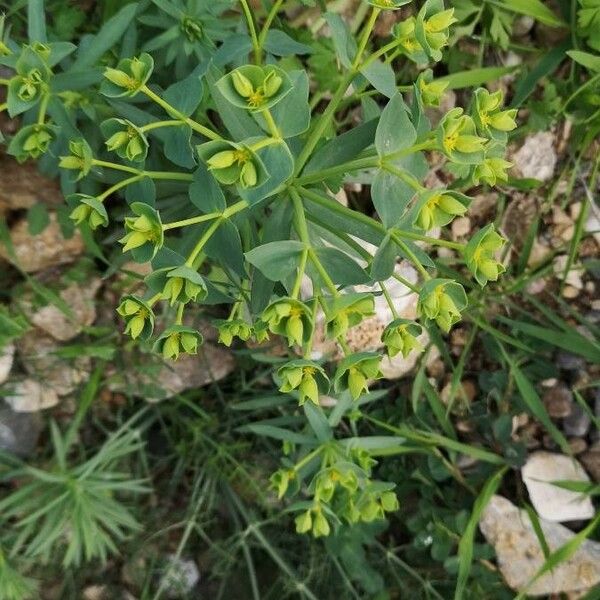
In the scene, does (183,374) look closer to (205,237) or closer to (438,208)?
(205,237)

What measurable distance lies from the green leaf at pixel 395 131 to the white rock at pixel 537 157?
1.01 meters

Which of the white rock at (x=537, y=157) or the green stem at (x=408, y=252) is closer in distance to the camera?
the green stem at (x=408, y=252)

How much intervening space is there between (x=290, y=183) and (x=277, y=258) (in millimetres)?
222

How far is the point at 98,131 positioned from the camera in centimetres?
176

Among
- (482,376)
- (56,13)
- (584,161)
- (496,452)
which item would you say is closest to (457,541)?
(496,452)

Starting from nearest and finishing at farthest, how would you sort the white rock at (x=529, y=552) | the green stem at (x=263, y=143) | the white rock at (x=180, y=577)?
the green stem at (x=263, y=143) < the white rock at (x=529, y=552) < the white rock at (x=180, y=577)

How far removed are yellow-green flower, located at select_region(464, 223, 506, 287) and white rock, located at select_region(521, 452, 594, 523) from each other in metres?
1.21

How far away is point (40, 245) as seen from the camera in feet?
7.14

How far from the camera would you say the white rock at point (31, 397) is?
2312 millimetres

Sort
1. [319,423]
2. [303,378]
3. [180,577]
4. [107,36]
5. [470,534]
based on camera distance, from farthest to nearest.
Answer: [180,577]
[470,534]
[319,423]
[107,36]
[303,378]

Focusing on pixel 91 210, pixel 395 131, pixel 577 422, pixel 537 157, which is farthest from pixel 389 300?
pixel 577 422

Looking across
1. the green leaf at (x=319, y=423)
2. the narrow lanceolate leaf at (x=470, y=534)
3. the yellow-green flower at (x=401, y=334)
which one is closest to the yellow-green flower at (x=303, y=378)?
the yellow-green flower at (x=401, y=334)

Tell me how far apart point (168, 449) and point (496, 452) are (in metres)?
1.00

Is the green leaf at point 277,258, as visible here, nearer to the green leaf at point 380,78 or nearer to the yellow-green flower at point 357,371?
the yellow-green flower at point 357,371
